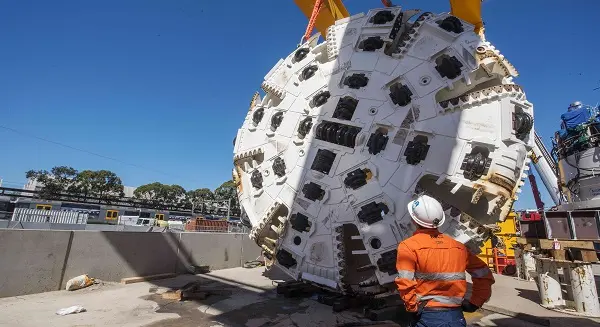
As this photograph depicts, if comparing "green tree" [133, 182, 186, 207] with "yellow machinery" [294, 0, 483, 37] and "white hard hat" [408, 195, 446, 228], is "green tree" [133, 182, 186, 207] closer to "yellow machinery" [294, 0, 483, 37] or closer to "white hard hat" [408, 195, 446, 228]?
"yellow machinery" [294, 0, 483, 37]

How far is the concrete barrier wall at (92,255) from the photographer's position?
24.9 feet

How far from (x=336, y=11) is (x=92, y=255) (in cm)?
1085

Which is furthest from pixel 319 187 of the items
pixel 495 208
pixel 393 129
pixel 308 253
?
pixel 495 208

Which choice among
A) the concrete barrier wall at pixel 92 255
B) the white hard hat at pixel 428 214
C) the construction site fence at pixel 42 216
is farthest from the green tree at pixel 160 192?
the white hard hat at pixel 428 214

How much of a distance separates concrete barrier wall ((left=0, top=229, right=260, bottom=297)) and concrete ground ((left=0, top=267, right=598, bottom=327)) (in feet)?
1.57

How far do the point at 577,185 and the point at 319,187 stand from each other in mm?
16743

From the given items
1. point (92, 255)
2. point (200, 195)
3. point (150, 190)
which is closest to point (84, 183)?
point (150, 190)

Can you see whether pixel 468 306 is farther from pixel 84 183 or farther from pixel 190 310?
pixel 84 183

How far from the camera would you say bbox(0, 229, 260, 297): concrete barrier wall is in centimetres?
758

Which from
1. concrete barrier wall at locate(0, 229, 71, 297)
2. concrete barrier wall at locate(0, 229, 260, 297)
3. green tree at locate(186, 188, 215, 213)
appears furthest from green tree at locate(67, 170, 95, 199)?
concrete barrier wall at locate(0, 229, 71, 297)

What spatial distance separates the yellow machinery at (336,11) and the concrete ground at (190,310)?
22.6 ft

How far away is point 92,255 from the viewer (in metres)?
9.18

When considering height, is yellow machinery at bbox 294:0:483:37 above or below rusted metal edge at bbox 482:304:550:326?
above

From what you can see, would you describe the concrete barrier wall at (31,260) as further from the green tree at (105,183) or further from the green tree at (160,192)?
the green tree at (160,192)
